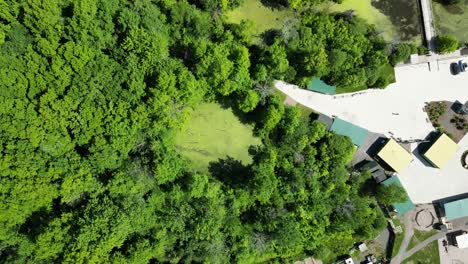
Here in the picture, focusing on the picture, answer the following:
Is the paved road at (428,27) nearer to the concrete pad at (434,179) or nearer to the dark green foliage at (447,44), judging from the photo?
the dark green foliage at (447,44)

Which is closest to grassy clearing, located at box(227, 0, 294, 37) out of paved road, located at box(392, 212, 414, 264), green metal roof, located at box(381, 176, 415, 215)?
green metal roof, located at box(381, 176, 415, 215)

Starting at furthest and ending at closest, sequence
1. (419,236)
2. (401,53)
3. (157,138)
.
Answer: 1. (419,236)
2. (401,53)
3. (157,138)

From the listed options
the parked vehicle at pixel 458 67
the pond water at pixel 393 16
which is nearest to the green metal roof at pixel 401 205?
the parked vehicle at pixel 458 67

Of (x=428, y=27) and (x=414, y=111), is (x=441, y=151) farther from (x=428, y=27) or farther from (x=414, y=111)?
(x=428, y=27)

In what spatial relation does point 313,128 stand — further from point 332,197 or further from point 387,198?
point 387,198

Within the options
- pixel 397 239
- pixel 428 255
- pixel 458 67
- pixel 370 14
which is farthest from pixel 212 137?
pixel 458 67

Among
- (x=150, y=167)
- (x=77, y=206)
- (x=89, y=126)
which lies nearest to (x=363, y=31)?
(x=150, y=167)
